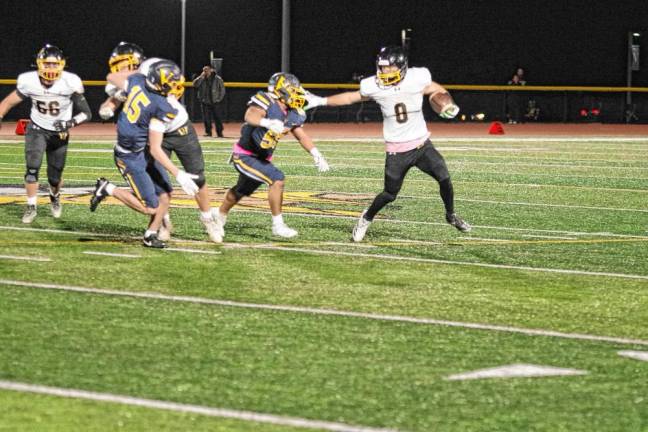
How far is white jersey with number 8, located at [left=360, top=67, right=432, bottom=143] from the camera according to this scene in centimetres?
1145

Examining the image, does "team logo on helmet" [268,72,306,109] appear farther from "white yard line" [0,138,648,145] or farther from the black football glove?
"white yard line" [0,138,648,145]

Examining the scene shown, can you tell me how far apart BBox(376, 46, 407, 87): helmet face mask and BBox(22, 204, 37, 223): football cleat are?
11.4 ft

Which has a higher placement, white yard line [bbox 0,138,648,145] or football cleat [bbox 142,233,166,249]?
football cleat [bbox 142,233,166,249]

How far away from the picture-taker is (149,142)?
10461 millimetres

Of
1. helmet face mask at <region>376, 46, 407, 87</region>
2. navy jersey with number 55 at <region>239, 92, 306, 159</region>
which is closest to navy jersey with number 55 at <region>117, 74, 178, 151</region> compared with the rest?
navy jersey with number 55 at <region>239, 92, 306, 159</region>

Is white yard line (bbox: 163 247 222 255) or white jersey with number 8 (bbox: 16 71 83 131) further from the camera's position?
white jersey with number 8 (bbox: 16 71 83 131)

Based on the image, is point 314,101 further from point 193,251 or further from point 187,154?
point 193,251

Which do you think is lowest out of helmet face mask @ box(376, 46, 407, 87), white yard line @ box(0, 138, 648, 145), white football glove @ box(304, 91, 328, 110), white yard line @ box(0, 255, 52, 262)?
white yard line @ box(0, 138, 648, 145)

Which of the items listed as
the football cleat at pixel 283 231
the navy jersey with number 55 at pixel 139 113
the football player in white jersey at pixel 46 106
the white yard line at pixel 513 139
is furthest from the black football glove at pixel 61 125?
the white yard line at pixel 513 139

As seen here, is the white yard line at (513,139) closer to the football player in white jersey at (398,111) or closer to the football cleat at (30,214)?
the football cleat at (30,214)

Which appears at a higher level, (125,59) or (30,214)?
(125,59)

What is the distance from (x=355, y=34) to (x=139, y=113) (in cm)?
3752

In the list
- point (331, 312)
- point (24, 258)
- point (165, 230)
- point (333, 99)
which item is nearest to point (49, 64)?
point (165, 230)

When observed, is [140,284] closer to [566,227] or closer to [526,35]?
[566,227]
